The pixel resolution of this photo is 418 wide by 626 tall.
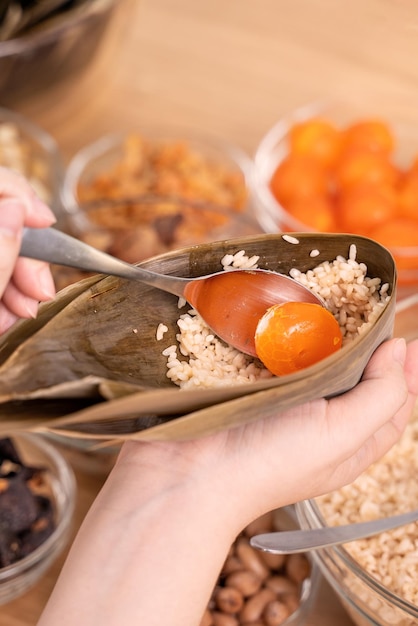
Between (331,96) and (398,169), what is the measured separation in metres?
0.28

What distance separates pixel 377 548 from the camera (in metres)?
0.90

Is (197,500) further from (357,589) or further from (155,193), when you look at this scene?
(155,193)

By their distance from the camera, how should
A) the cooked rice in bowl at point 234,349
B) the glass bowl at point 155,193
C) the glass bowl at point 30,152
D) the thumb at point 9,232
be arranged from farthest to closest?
the glass bowl at point 30,152 → the glass bowl at point 155,193 → the cooked rice in bowl at point 234,349 → the thumb at point 9,232

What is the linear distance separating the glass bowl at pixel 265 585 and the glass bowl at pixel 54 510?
21 cm

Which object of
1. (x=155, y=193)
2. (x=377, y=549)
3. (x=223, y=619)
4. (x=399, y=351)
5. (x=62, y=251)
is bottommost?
(x=223, y=619)

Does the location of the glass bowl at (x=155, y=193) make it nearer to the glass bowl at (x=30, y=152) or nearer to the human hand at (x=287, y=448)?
the glass bowl at (x=30, y=152)

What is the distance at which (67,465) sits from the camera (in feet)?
3.65

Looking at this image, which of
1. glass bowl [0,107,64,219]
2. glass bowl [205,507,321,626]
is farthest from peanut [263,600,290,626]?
glass bowl [0,107,64,219]

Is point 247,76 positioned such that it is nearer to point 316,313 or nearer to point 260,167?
point 260,167

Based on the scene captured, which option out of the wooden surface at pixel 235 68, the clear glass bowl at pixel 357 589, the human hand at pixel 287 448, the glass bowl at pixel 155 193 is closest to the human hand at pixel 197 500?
the human hand at pixel 287 448

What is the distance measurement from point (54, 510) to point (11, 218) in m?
0.53

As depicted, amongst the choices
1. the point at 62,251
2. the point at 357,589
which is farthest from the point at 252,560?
the point at 62,251

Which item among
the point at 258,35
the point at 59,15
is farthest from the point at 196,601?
the point at 258,35

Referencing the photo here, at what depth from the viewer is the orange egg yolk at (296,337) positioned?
0.74 m
